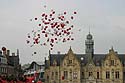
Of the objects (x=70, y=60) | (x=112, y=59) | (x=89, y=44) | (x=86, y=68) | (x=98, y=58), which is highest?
(x=89, y=44)

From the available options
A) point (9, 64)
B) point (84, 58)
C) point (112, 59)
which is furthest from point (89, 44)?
point (9, 64)

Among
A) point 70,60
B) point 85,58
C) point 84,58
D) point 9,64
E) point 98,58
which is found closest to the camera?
point 9,64

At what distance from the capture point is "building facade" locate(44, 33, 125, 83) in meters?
68.4

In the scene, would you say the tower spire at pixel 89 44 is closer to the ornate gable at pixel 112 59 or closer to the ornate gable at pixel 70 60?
the ornate gable at pixel 70 60

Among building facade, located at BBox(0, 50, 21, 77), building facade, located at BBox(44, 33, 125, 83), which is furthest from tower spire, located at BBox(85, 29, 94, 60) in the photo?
building facade, located at BBox(0, 50, 21, 77)

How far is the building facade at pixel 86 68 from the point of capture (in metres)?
68.4

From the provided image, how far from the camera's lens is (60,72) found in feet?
228

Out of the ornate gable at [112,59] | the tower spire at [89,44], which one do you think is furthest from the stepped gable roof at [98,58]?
the ornate gable at [112,59]

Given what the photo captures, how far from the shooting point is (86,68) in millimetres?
69188

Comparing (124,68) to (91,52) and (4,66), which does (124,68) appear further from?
(4,66)

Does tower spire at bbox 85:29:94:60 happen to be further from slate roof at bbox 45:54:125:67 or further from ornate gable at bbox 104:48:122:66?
ornate gable at bbox 104:48:122:66

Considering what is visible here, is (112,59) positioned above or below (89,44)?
below

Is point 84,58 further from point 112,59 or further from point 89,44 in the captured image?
point 112,59

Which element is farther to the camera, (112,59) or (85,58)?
(85,58)
